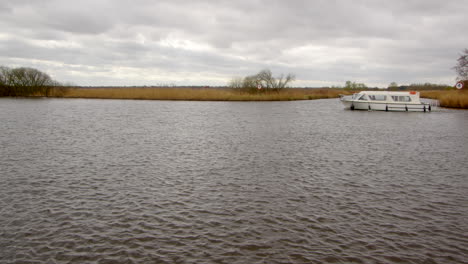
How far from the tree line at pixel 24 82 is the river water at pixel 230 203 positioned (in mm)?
67834

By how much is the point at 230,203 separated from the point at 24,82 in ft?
267

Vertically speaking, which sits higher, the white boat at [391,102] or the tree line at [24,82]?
the tree line at [24,82]

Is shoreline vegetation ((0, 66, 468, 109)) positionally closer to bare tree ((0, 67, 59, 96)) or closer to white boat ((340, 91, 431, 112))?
bare tree ((0, 67, 59, 96))

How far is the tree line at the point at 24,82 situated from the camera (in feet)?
243

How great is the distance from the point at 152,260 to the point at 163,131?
17866 mm

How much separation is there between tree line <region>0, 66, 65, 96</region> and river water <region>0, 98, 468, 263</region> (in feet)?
223

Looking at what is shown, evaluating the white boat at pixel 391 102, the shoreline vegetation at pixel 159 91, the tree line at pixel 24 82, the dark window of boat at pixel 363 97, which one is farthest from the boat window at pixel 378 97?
the tree line at pixel 24 82

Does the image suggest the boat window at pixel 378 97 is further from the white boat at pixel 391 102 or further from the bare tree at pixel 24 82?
the bare tree at pixel 24 82

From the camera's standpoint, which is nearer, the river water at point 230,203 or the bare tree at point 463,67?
the river water at point 230,203

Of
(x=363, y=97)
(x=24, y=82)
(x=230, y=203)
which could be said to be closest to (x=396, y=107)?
(x=363, y=97)

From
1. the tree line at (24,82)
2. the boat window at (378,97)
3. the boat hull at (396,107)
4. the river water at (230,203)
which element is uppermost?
the tree line at (24,82)

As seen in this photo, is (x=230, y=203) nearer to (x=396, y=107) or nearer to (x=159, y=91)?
(x=396, y=107)

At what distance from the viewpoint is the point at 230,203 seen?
8.97m

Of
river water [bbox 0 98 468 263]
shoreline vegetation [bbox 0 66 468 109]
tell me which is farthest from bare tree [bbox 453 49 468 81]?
river water [bbox 0 98 468 263]
